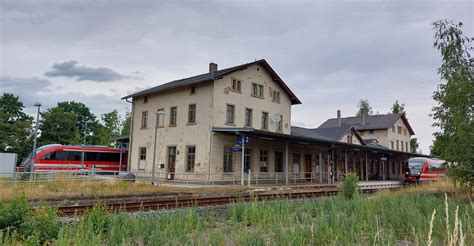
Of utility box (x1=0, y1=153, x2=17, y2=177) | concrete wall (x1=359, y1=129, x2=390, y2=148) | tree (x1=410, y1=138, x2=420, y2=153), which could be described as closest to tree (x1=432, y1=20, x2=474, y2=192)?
utility box (x1=0, y1=153, x2=17, y2=177)

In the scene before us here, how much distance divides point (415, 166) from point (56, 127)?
48.5m

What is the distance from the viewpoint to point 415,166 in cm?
3108

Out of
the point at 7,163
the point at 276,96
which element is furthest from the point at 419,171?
the point at 7,163

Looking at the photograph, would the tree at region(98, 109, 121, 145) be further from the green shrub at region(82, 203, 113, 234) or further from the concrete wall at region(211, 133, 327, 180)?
the green shrub at region(82, 203, 113, 234)

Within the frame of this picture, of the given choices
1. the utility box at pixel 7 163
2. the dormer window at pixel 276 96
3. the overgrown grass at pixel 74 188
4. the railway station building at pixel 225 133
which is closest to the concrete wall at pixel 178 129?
the railway station building at pixel 225 133

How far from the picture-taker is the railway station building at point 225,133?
2258cm

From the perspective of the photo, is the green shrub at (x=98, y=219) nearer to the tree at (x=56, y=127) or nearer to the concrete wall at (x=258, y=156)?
the concrete wall at (x=258, y=156)

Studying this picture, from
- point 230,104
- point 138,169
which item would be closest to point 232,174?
point 230,104

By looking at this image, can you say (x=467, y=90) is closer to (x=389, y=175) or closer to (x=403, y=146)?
(x=389, y=175)

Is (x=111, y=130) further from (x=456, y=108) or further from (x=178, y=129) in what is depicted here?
(x=456, y=108)

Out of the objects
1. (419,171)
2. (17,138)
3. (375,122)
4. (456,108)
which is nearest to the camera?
(456,108)

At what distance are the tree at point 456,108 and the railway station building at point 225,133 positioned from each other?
9.58m

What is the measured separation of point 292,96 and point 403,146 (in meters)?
30.9

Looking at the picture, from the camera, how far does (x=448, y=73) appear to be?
43.2ft
